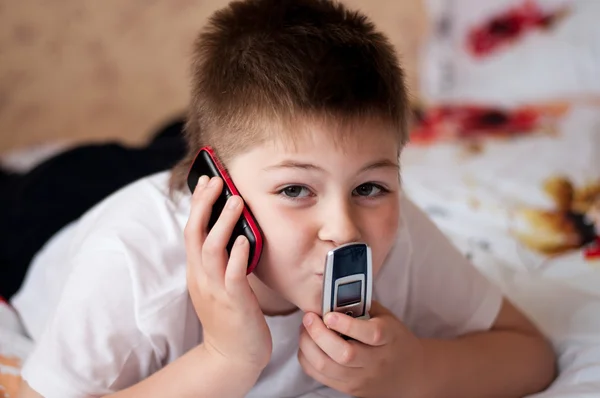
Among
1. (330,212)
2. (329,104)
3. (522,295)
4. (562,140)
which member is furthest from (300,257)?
(562,140)

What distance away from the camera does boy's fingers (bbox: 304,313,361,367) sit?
729mm

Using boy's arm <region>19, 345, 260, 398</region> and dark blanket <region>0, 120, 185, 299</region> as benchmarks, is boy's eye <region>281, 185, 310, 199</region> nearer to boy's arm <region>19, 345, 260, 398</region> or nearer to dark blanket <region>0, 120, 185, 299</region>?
boy's arm <region>19, 345, 260, 398</region>

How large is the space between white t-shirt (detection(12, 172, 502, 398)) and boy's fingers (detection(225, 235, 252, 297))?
0.14 m

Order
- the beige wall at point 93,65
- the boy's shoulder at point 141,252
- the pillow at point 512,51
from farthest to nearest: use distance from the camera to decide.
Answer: the beige wall at point 93,65, the pillow at point 512,51, the boy's shoulder at point 141,252

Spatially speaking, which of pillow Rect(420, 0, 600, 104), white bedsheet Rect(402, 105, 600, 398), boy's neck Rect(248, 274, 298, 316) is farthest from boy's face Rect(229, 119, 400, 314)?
pillow Rect(420, 0, 600, 104)

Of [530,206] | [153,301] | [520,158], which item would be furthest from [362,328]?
[520,158]

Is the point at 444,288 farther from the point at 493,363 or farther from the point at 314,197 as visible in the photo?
the point at 314,197

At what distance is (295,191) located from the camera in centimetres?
72

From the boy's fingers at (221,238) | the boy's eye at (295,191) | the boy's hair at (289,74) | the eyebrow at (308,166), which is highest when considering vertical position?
the boy's hair at (289,74)

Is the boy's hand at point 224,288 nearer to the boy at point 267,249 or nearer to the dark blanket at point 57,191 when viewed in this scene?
the boy at point 267,249

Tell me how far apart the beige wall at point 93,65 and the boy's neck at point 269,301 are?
163cm

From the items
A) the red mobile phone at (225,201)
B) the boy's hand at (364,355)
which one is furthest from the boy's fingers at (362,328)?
the red mobile phone at (225,201)

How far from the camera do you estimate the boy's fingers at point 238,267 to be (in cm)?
70

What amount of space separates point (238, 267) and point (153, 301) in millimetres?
157
